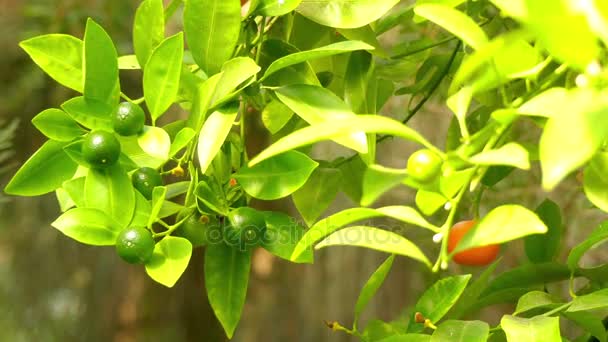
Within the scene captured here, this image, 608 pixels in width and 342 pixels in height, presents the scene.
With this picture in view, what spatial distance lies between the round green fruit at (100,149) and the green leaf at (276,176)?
67 mm

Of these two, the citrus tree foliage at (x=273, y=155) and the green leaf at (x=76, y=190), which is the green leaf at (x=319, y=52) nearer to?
the citrus tree foliage at (x=273, y=155)

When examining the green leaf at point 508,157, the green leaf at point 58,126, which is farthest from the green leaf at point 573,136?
the green leaf at point 58,126

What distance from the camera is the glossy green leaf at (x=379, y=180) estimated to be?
312 mm

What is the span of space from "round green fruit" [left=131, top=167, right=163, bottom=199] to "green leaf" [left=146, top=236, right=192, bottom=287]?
28 mm

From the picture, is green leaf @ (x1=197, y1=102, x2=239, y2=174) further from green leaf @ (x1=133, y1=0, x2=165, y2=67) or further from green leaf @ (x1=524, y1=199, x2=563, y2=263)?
green leaf @ (x1=524, y1=199, x2=563, y2=263)

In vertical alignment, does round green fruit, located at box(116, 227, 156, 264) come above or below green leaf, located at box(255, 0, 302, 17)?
below

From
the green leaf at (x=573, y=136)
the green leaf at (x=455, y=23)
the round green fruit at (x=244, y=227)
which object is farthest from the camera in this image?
the round green fruit at (x=244, y=227)

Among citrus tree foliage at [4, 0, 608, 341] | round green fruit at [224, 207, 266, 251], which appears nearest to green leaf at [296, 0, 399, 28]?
citrus tree foliage at [4, 0, 608, 341]

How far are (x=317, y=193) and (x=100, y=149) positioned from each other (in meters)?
0.16

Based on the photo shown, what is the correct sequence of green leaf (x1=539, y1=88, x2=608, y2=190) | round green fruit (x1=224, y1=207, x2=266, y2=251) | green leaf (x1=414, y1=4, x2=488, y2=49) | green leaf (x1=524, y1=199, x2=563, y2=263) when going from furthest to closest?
green leaf (x1=524, y1=199, x2=563, y2=263)
round green fruit (x1=224, y1=207, x2=266, y2=251)
green leaf (x1=414, y1=4, x2=488, y2=49)
green leaf (x1=539, y1=88, x2=608, y2=190)

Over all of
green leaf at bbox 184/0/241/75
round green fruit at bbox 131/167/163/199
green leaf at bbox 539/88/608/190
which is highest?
green leaf at bbox 539/88/608/190

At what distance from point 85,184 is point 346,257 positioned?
1.12 m

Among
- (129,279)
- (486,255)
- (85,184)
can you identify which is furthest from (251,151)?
(85,184)

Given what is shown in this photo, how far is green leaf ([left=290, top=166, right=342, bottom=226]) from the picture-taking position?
1.64ft
